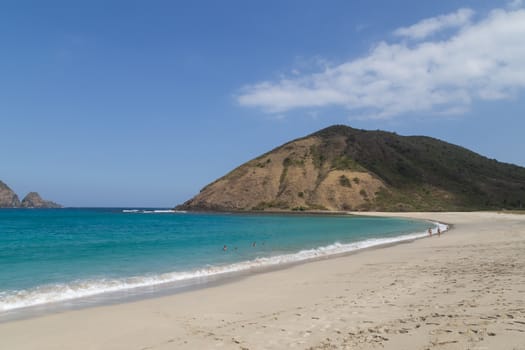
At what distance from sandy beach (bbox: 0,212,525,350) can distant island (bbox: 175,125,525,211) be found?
99355mm

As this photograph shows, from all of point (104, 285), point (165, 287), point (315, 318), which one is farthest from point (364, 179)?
point (315, 318)

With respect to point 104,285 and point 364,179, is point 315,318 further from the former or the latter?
point 364,179

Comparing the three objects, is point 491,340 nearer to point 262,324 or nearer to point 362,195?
point 262,324

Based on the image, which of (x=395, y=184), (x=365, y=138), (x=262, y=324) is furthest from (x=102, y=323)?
(x=365, y=138)

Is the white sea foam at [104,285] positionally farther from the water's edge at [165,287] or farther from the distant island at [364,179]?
the distant island at [364,179]

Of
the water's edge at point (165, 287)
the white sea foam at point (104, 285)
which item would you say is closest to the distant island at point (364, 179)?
the water's edge at point (165, 287)

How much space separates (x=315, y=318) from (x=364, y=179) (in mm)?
113512

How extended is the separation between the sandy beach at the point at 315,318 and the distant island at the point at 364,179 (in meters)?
99.4

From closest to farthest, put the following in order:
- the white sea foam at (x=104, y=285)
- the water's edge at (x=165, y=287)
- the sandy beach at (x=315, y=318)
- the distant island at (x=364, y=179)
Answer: the sandy beach at (x=315, y=318), the water's edge at (x=165, y=287), the white sea foam at (x=104, y=285), the distant island at (x=364, y=179)

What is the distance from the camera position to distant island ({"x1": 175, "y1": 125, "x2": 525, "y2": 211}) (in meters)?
112

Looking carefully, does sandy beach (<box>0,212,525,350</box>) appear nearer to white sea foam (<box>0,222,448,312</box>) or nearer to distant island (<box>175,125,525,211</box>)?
white sea foam (<box>0,222,448,312</box>)

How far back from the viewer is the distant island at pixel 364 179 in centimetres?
11212

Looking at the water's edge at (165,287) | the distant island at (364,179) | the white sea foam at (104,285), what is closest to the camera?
the water's edge at (165,287)

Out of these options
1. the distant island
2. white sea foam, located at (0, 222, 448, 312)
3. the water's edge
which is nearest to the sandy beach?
the water's edge
